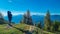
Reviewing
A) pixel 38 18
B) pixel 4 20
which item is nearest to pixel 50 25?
pixel 38 18

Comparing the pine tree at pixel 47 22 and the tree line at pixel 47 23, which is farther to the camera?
the pine tree at pixel 47 22

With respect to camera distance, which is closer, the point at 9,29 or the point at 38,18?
the point at 9,29

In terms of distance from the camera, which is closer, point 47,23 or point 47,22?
point 47,23

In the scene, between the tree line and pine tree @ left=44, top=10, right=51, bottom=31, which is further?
pine tree @ left=44, top=10, right=51, bottom=31

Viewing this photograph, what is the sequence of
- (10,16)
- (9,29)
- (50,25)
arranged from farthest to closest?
(50,25)
(10,16)
(9,29)

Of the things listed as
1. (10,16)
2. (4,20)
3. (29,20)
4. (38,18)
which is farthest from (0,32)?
(38,18)

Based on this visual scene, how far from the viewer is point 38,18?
61.3 metres

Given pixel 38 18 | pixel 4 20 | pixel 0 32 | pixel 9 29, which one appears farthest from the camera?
pixel 38 18

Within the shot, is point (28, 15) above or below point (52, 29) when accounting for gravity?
above

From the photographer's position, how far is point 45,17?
56.3 m

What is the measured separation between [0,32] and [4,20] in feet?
33.2

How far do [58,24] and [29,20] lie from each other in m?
12.4

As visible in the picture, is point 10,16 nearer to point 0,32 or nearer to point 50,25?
point 0,32

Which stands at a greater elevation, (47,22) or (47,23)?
(47,22)
